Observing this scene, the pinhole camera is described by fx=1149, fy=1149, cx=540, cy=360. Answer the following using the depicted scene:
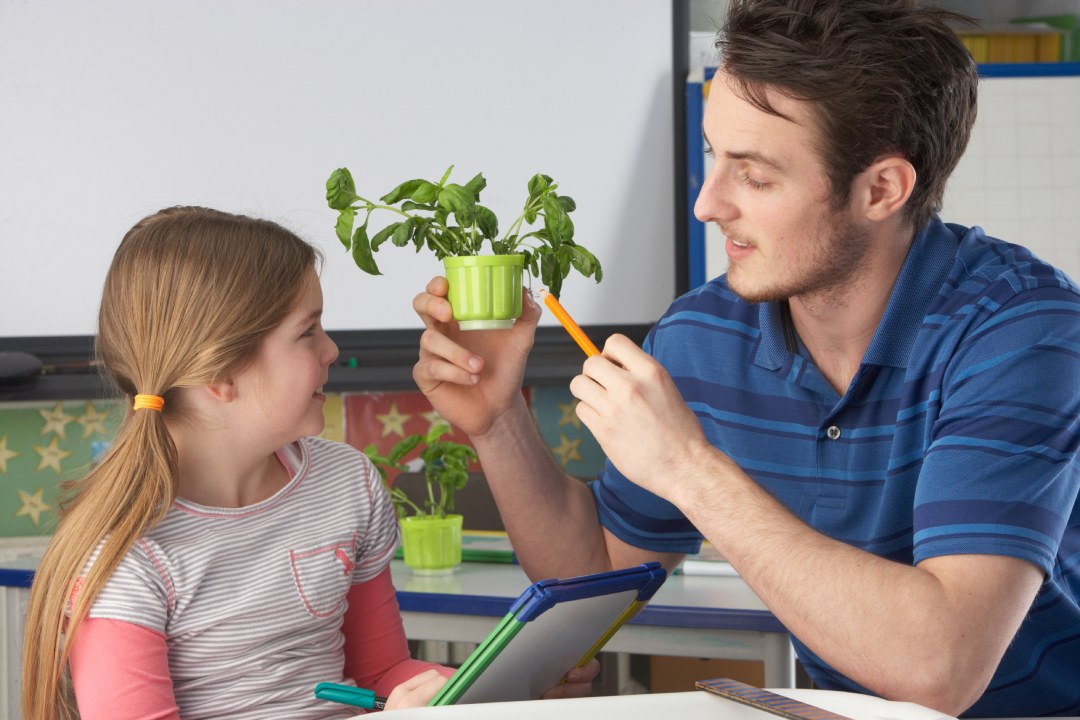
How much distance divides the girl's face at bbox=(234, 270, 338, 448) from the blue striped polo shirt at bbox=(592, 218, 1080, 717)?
0.45 metres

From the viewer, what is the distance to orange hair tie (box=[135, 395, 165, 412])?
4.10 ft

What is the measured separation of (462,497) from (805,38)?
1445 millimetres

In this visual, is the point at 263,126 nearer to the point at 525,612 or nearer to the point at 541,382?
the point at 541,382

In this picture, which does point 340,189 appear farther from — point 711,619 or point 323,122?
point 323,122

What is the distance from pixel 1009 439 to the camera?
1180 millimetres

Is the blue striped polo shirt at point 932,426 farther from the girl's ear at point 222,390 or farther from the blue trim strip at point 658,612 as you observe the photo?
the girl's ear at point 222,390

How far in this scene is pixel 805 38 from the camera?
140cm

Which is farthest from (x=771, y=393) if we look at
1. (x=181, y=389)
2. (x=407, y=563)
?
(x=407, y=563)

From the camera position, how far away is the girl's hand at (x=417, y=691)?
1.10 metres

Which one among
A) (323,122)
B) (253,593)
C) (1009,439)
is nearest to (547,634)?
(253,593)

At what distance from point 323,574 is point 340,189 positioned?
0.46m

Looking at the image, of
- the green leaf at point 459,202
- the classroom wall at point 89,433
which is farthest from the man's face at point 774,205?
the classroom wall at point 89,433

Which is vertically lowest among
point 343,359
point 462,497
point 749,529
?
point 462,497

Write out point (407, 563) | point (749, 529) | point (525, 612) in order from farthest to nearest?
point (407, 563)
point (749, 529)
point (525, 612)
